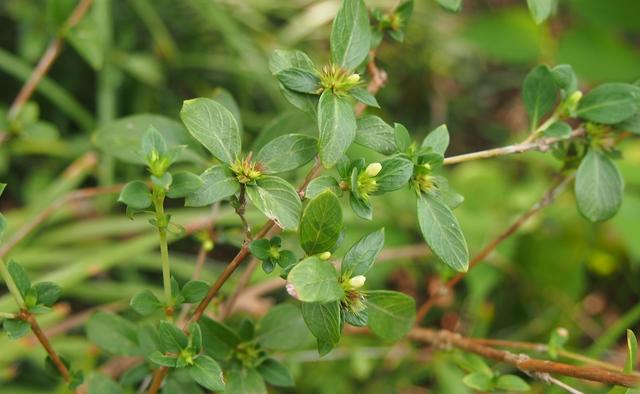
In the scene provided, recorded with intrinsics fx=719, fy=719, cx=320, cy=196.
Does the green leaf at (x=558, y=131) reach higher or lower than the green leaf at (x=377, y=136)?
lower

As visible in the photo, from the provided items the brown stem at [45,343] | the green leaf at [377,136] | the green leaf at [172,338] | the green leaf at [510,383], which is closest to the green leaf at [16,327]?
the brown stem at [45,343]

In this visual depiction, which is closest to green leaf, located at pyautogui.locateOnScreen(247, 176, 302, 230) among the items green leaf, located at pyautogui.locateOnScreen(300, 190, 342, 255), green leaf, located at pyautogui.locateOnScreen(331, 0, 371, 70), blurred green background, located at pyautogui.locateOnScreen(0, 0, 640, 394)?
green leaf, located at pyautogui.locateOnScreen(300, 190, 342, 255)

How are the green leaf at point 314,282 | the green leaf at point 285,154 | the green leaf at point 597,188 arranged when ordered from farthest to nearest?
the green leaf at point 597,188 → the green leaf at point 285,154 → the green leaf at point 314,282

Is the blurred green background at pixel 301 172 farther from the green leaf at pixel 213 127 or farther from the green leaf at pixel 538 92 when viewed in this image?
the green leaf at pixel 213 127

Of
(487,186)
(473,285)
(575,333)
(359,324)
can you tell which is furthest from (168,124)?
(575,333)

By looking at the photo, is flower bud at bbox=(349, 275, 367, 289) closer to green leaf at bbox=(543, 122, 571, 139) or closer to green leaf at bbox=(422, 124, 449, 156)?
green leaf at bbox=(422, 124, 449, 156)

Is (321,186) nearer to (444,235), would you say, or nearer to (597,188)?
(444,235)
